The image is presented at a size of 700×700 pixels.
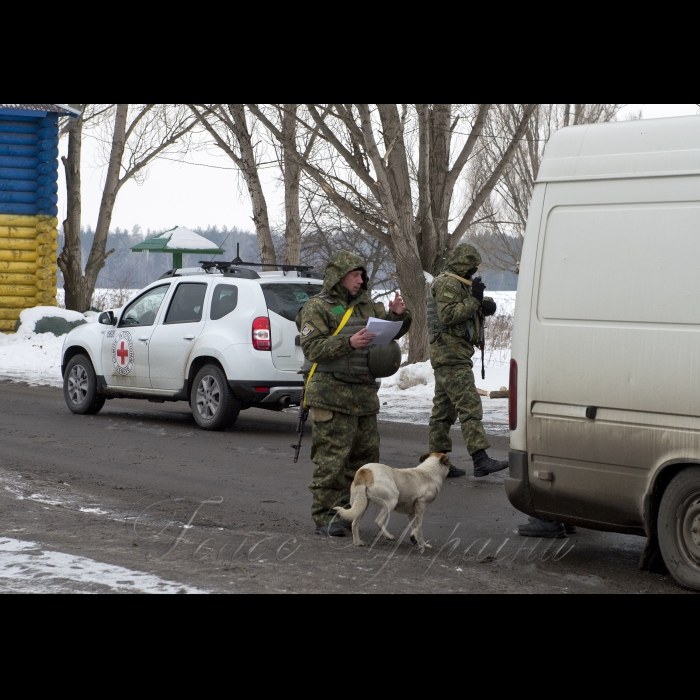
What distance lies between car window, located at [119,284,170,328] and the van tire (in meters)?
8.05

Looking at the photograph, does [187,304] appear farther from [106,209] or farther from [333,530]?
[106,209]

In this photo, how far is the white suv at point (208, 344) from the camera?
10.9m

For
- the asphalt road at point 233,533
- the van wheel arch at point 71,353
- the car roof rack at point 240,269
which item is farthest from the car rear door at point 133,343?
the asphalt road at point 233,533

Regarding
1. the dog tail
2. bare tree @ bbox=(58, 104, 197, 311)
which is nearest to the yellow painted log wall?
bare tree @ bbox=(58, 104, 197, 311)

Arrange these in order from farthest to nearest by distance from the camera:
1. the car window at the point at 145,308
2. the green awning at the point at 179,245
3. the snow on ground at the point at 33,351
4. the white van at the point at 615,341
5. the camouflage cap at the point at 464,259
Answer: the green awning at the point at 179,245 < the snow on ground at the point at 33,351 < the car window at the point at 145,308 < the camouflage cap at the point at 464,259 < the white van at the point at 615,341

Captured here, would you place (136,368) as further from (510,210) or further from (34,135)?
(510,210)

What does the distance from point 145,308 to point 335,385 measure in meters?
6.41

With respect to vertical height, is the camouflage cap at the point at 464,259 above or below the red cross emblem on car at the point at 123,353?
above

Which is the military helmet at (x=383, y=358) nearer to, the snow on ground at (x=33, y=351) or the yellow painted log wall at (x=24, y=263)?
the snow on ground at (x=33, y=351)

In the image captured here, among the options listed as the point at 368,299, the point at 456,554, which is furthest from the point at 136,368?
the point at 456,554

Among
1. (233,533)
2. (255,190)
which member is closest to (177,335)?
(233,533)
